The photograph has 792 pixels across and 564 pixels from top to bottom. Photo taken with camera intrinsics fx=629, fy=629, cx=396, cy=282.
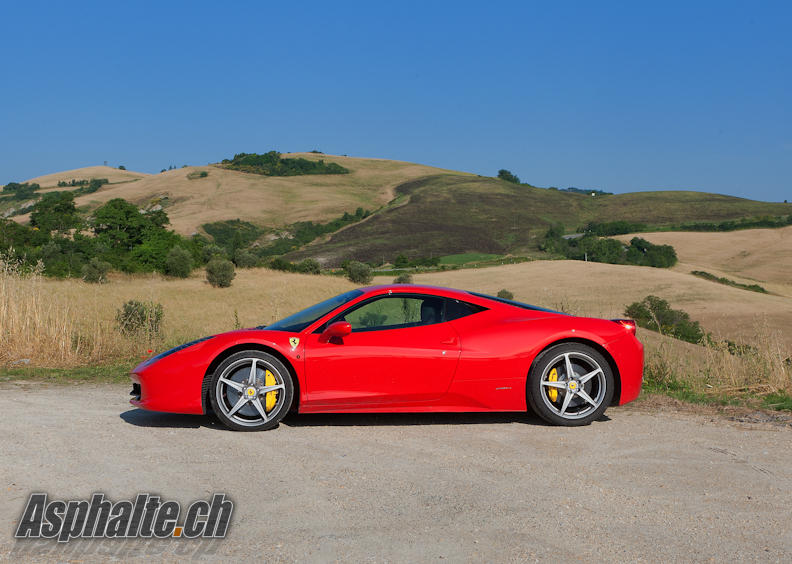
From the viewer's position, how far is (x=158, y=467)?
4.64 m

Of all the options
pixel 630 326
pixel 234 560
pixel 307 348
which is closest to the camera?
pixel 234 560

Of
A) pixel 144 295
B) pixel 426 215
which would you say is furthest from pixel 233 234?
pixel 144 295

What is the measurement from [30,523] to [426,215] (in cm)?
11192

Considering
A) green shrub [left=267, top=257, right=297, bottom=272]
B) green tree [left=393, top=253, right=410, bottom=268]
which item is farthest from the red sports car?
green tree [left=393, top=253, right=410, bottom=268]

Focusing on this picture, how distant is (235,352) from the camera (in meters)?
5.93

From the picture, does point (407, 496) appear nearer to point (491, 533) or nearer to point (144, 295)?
point (491, 533)

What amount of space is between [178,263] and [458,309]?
48901 millimetres

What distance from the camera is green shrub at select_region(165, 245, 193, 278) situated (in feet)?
168

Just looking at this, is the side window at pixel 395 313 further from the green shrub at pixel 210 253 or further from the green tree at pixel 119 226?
the green tree at pixel 119 226

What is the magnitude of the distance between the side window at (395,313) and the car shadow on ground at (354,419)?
994mm

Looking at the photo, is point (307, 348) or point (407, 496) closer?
point (407, 496)

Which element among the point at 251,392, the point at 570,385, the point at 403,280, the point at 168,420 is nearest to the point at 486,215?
the point at 403,280

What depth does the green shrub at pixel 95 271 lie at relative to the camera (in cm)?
4053

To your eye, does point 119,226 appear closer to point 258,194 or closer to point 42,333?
point 42,333
